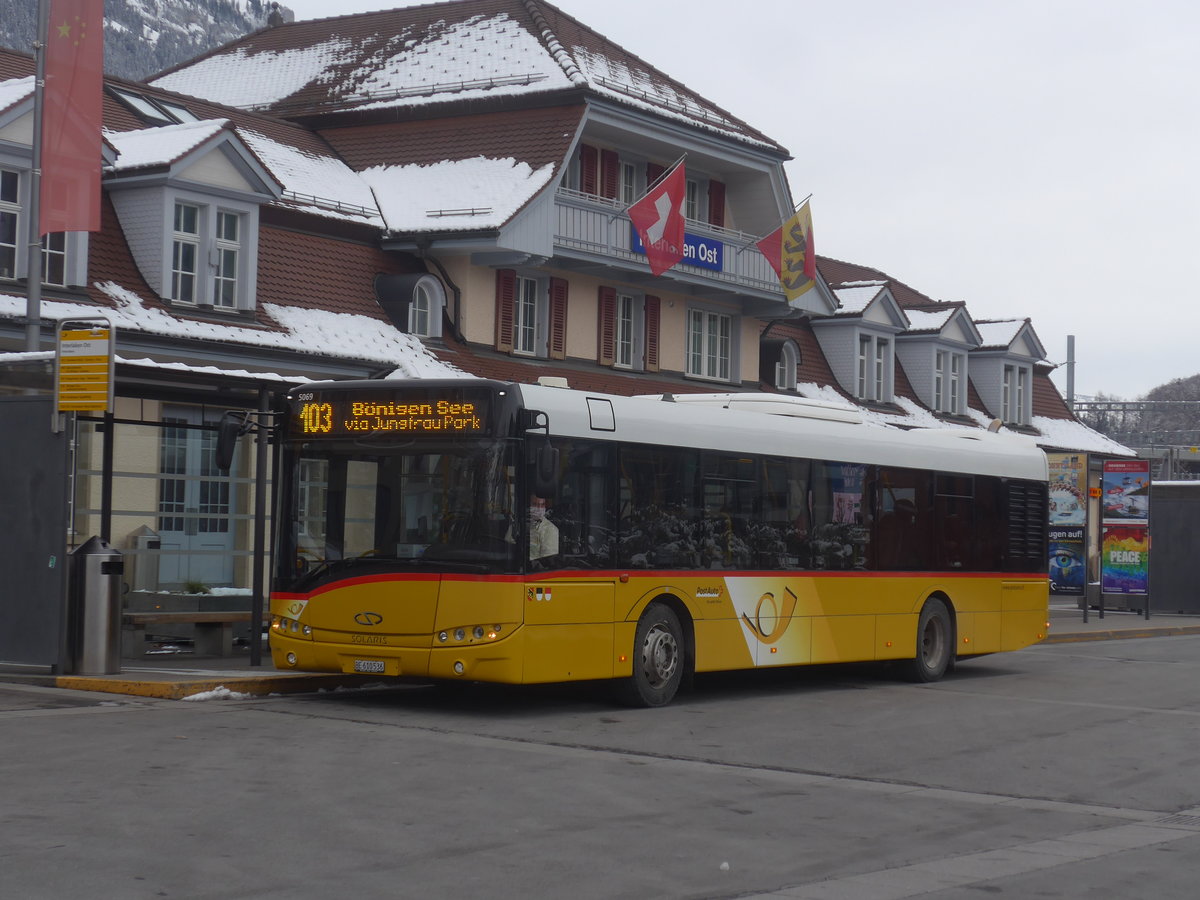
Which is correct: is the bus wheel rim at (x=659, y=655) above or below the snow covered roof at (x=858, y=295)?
below

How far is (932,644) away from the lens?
2050 centimetres

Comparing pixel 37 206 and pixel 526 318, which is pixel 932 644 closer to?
pixel 37 206

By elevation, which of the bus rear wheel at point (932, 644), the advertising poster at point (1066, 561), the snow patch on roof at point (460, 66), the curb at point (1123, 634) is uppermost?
the snow patch on roof at point (460, 66)

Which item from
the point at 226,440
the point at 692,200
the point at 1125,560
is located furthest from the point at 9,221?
the point at 1125,560

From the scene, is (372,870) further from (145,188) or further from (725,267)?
(725,267)

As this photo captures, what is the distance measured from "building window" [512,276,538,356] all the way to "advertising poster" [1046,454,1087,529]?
1088 centimetres

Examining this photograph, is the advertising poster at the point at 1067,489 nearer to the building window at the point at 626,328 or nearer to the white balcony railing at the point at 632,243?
the white balcony railing at the point at 632,243

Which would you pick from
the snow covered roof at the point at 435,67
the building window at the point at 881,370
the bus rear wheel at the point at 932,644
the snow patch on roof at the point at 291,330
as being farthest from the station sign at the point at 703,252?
the bus rear wheel at the point at 932,644

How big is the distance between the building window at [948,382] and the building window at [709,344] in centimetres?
1134

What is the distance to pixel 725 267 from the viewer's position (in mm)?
36688

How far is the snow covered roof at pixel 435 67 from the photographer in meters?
34.0

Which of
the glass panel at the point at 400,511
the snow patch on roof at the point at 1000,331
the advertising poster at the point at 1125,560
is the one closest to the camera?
the glass panel at the point at 400,511

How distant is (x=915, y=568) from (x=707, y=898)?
12608 millimetres

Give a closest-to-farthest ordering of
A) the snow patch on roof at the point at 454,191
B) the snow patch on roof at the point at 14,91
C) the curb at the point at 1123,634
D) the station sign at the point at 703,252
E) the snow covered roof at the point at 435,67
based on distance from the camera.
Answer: the snow patch on roof at the point at 14,91 < the curb at the point at 1123,634 < the snow patch on roof at the point at 454,191 < the snow covered roof at the point at 435,67 < the station sign at the point at 703,252
